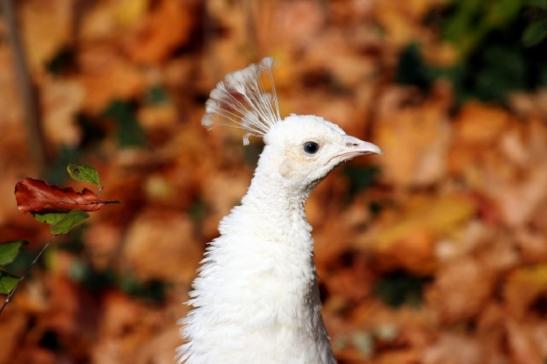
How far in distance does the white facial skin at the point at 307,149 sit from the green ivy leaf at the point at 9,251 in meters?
0.55

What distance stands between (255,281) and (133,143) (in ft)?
8.63

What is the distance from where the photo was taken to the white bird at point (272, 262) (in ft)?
7.14

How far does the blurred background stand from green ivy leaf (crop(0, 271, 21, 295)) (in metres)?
1.41

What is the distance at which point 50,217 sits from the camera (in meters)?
1.91

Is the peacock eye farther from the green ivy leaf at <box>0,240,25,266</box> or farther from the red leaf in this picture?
the green ivy leaf at <box>0,240,25,266</box>

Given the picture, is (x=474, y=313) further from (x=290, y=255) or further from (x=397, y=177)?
(x=290, y=255)

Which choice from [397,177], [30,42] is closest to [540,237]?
[397,177]

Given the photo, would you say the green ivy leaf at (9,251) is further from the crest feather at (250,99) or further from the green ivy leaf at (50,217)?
the crest feather at (250,99)

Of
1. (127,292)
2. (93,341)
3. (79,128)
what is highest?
(79,128)

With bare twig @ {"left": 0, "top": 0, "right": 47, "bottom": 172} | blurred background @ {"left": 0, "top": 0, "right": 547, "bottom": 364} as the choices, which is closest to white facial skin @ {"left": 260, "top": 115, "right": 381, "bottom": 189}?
blurred background @ {"left": 0, "top": 0, "right": 547, "bottom": 364}

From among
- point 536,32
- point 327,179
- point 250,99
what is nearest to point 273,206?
point 250,99

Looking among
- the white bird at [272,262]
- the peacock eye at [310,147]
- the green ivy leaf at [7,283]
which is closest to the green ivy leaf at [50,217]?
the green ivy leaf at [7,283]

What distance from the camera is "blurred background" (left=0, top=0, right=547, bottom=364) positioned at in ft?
12.5

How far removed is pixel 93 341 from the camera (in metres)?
3.78
